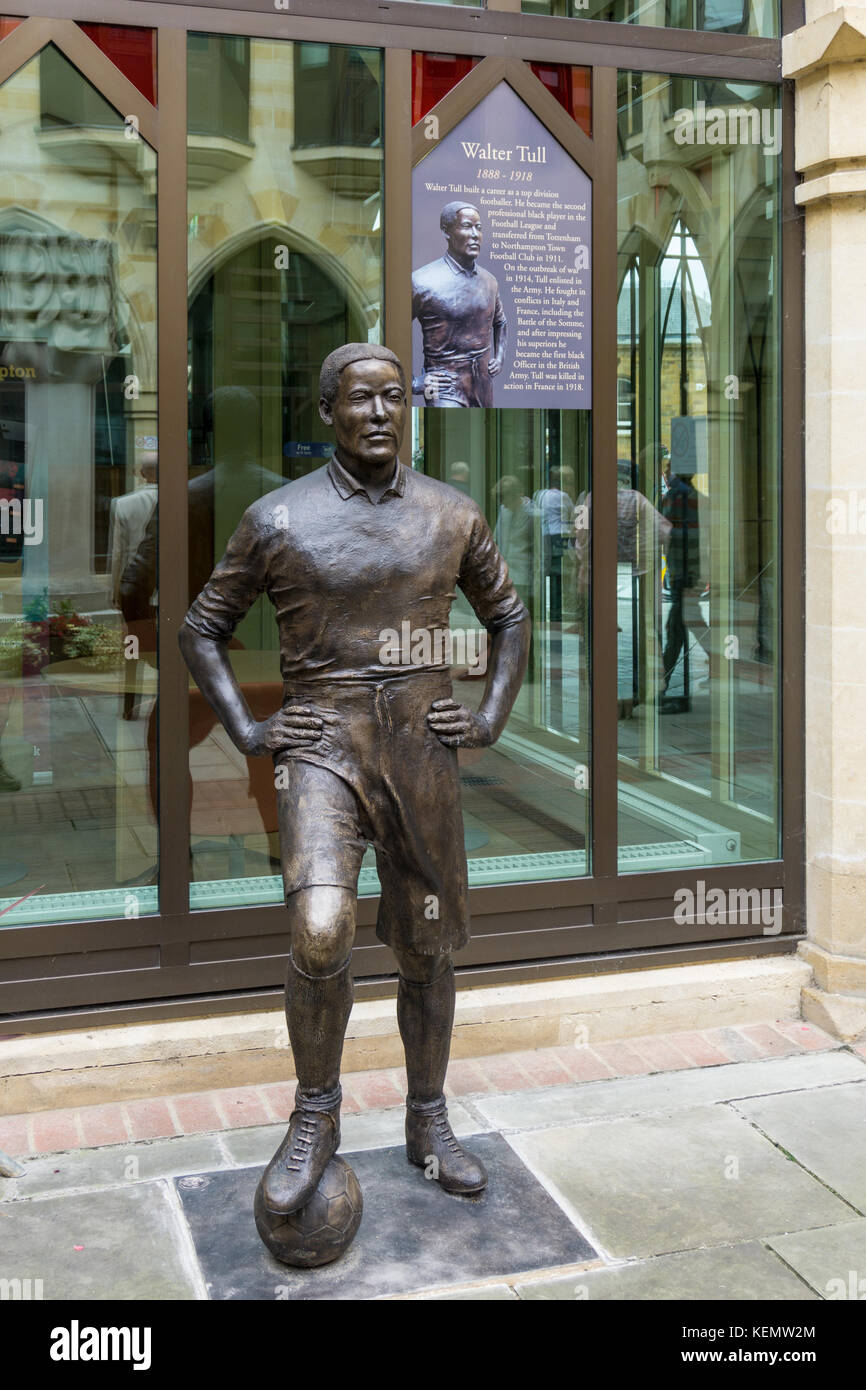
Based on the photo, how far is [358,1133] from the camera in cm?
488

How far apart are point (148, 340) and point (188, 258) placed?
0.32m

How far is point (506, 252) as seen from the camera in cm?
566

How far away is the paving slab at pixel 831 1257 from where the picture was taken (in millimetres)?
3904

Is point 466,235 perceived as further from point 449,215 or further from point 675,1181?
point 675,1181

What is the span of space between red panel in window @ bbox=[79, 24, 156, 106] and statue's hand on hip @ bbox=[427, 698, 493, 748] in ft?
8.39

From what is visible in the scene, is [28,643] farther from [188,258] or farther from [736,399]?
[736,399]

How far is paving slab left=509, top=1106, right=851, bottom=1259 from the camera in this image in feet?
13.8

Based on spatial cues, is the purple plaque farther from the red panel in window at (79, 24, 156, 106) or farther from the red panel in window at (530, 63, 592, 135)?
the red panel in window at (79, 24, 156, 106)

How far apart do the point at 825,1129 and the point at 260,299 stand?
137 inches

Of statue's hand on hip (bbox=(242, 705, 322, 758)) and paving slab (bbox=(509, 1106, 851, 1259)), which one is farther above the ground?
statue's hand on hip (bbox=(242, 705, 322, 758))

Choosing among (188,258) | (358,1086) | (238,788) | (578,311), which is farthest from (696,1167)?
(188,258)

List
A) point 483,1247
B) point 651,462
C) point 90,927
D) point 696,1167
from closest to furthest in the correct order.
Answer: point 483,1247, point 696,1167, point 90,927, point 651,462

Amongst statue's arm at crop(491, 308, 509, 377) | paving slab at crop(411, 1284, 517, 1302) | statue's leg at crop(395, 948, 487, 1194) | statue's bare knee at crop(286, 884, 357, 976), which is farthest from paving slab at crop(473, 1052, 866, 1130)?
statue's arm at crop(491, 308, 509, 377)

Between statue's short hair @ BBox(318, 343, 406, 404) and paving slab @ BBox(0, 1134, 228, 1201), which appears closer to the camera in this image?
statue's short hair @ BBox(318, 343, 406, 404)
